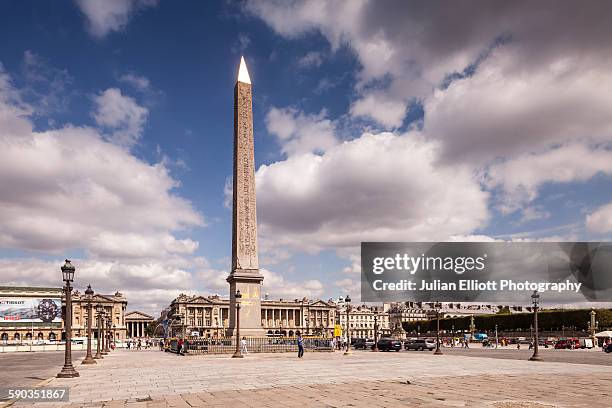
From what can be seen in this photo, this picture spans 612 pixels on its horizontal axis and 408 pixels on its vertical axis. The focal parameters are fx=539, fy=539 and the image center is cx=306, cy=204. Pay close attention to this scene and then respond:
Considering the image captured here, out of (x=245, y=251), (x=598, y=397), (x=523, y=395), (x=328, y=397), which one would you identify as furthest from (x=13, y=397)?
(x=245, y=251)

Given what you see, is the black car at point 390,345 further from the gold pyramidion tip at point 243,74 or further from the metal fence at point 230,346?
the gold pyramidion tip at point 243,74

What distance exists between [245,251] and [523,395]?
28.3 metres

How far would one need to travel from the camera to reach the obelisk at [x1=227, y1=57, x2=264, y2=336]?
40.4 meters

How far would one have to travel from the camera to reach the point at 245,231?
41.0 m

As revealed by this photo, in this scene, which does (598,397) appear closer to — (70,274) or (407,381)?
(407,381)

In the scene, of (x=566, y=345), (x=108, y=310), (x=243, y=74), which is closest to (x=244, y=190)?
(x=243, y=74)

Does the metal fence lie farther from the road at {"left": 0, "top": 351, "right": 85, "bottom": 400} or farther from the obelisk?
the road at {"left": 0, "top": 351, "right": 85, "bottom": 400}

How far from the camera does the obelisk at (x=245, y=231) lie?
4044 cm

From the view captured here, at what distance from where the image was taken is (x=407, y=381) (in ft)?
59.9

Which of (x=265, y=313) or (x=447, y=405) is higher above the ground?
(x=447, y=405)

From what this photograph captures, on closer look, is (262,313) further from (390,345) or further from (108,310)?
(390,345)

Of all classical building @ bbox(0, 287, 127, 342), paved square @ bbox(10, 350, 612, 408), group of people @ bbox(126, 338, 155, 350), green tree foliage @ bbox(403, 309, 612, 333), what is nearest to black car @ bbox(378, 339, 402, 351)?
paved square @ bbox(10, 350, 612, 408)

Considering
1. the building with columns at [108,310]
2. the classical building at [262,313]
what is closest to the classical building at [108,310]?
the building with columns at [108,310]

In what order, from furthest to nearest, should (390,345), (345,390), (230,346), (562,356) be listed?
(390,345)
(230,346)
(562,356)
(345,390)
